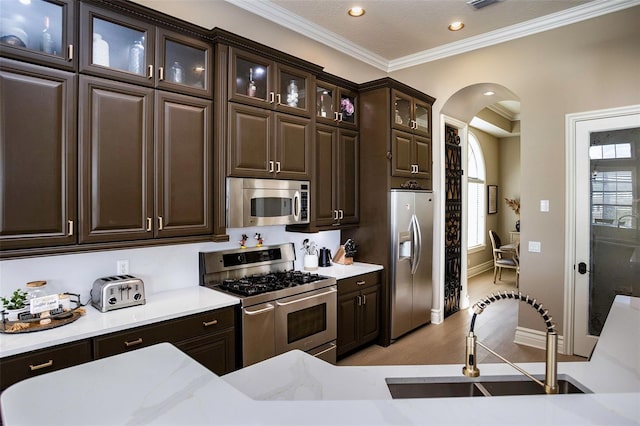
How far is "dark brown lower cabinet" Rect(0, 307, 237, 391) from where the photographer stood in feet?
5.83

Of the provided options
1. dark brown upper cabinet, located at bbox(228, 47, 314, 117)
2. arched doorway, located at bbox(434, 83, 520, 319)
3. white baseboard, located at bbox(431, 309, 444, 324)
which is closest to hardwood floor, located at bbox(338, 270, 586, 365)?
white baseboard, located at bbox(431, 309, 444, 324)

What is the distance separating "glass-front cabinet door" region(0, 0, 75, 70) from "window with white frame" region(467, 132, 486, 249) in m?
7.01

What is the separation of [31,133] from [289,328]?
2083 mm

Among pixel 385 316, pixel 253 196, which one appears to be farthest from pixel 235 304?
pixel 385 316

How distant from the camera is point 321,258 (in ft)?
13.0

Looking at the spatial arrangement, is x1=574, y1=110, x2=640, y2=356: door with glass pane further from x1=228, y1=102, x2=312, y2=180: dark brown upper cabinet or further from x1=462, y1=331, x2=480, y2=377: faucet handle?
x1=462, y1=331, x2=480, y2=377: faucet handle

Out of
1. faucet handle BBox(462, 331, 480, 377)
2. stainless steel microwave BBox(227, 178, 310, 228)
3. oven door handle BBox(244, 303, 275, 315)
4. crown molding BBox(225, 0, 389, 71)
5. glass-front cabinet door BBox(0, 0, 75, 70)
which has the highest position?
crown molding BBox(225, 0, 389, 71)

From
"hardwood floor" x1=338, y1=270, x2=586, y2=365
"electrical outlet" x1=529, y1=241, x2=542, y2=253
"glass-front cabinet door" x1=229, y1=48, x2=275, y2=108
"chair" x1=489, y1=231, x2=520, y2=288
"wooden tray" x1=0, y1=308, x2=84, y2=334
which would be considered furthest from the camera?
"chair" x1=489, y1=231, x2=520, y2=288

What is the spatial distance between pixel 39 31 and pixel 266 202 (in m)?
1.76

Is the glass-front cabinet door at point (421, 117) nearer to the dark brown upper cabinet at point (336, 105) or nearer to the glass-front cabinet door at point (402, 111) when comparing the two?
the glass-front cabinet door at point (402, 111)

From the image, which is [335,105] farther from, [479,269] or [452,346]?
[479,269]

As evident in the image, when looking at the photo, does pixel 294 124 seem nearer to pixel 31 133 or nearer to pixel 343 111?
pixel 343 111

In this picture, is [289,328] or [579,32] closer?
[289,328]

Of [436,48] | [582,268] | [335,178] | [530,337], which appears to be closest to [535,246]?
[582,268]
